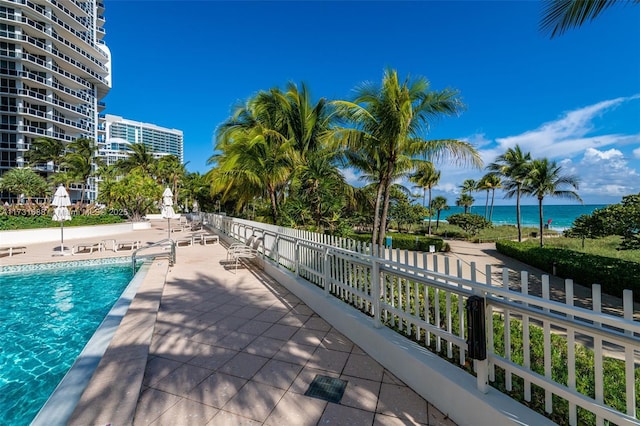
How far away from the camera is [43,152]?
3669 cm

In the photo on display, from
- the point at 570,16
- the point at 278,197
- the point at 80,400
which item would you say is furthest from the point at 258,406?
the point at 278,197

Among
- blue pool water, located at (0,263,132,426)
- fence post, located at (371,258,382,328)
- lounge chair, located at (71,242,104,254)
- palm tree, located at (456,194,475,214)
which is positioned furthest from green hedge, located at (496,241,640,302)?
palm tree, located at (456,194,475,214)

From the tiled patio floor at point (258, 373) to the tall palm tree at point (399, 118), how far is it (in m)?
4.20

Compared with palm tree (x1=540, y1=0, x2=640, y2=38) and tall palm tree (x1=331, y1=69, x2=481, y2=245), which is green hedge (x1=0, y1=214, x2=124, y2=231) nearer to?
tall palm tree (x1=331, y1=69, x2=481, y2=245)

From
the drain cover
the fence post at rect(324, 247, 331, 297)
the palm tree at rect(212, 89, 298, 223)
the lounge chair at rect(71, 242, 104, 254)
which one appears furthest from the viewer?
the lounge chair at rect(71, 242, 104, 254)

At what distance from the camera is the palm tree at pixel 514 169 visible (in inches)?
915

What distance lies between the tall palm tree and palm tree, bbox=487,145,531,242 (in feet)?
62.9

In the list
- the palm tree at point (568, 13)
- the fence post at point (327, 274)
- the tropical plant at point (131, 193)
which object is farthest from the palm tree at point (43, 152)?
the palm tree at point (568, 13)

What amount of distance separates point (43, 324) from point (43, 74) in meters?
54.0

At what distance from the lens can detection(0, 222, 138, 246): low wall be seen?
52.0 feet

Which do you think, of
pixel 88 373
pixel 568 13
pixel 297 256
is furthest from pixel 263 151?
pixel 88 373

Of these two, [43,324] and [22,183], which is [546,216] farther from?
[22,183]

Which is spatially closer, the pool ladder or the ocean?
the pool ladder

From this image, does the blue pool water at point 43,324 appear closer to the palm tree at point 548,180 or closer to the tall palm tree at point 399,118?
the tall palm tree at point 399,118
